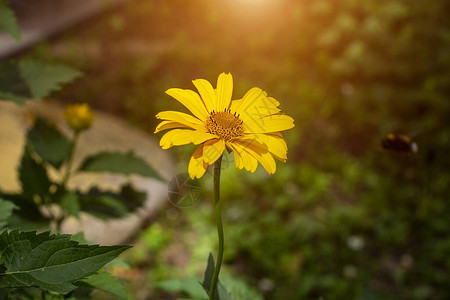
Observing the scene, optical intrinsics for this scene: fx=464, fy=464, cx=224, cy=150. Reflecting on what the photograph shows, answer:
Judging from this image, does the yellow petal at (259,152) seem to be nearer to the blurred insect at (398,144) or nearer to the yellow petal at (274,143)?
the yellow petal at (274,143)

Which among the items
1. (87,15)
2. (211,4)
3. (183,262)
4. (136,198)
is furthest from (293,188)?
(87,15)

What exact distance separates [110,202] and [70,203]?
4.8 inches

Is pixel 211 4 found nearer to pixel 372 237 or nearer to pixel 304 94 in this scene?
pixel 304 94

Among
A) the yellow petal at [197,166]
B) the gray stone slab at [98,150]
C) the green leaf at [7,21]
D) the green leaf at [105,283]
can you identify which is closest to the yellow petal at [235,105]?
the yellow petal at [197,166]

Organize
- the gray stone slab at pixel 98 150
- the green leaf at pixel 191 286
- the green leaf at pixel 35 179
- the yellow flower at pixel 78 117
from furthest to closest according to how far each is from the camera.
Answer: the gray stone slab at pixel 98 150 → the yellow flower at pixel 78 117 → the green leaf at pixel 35 179 → the green leaf at pixel 191 286

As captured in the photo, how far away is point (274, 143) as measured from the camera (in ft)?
2.19

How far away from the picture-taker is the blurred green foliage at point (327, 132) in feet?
8.32

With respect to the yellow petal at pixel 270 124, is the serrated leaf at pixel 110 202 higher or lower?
higher

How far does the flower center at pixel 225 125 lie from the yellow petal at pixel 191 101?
0.6 inches

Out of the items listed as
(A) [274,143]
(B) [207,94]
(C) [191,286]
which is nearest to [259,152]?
(A) [274,143]

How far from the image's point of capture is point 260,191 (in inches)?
122

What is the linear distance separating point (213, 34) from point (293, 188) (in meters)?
2.45

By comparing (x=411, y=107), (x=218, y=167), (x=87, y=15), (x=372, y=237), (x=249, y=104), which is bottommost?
(x=218, y=167)

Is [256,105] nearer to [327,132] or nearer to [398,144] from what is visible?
[398,144]
